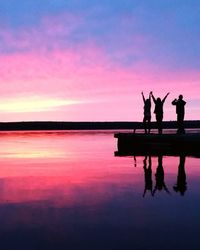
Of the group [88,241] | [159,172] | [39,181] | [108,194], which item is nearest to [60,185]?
[39,181]

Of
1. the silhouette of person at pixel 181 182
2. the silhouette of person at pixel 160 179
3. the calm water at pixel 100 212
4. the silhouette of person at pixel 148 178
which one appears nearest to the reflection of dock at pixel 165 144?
the silhouette of person at pixel 148 178

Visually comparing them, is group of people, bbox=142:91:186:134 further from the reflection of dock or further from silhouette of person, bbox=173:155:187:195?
silhouette of person, bbox=173:155:187:195

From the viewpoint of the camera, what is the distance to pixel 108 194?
1080cm

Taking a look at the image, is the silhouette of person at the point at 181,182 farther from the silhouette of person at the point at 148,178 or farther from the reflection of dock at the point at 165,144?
the reflection of dock at the point at 165,144

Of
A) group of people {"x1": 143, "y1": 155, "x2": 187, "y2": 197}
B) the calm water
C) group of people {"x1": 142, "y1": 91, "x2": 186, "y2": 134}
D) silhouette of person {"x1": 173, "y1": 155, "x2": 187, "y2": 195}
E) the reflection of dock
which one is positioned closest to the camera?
the calm water

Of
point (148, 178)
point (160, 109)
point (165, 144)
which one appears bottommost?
point (148, 178)

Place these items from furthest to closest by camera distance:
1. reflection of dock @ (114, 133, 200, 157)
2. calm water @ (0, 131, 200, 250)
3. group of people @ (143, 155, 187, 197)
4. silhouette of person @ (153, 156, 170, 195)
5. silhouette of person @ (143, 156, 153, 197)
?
reflection of dock @ (114, 133, 200, 157)
silhouette of person @ (143, 156, 153, 197)
silhouette of person @ (153, 156, 170, 195)
group of people @ (143, 155, 187, 197)
calm water @ (0, 131, 200, 250)

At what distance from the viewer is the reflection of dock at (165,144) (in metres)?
24.5

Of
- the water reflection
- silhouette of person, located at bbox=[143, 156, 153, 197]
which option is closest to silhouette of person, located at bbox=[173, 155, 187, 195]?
the water reflection

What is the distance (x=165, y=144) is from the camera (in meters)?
25.3

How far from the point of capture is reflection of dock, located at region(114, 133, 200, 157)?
80.4 feet

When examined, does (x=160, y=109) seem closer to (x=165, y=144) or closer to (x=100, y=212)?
(x=165, y=144)

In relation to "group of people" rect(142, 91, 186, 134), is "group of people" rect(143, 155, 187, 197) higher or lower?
lower

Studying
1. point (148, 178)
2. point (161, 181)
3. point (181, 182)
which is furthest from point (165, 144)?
point (181, 182)
